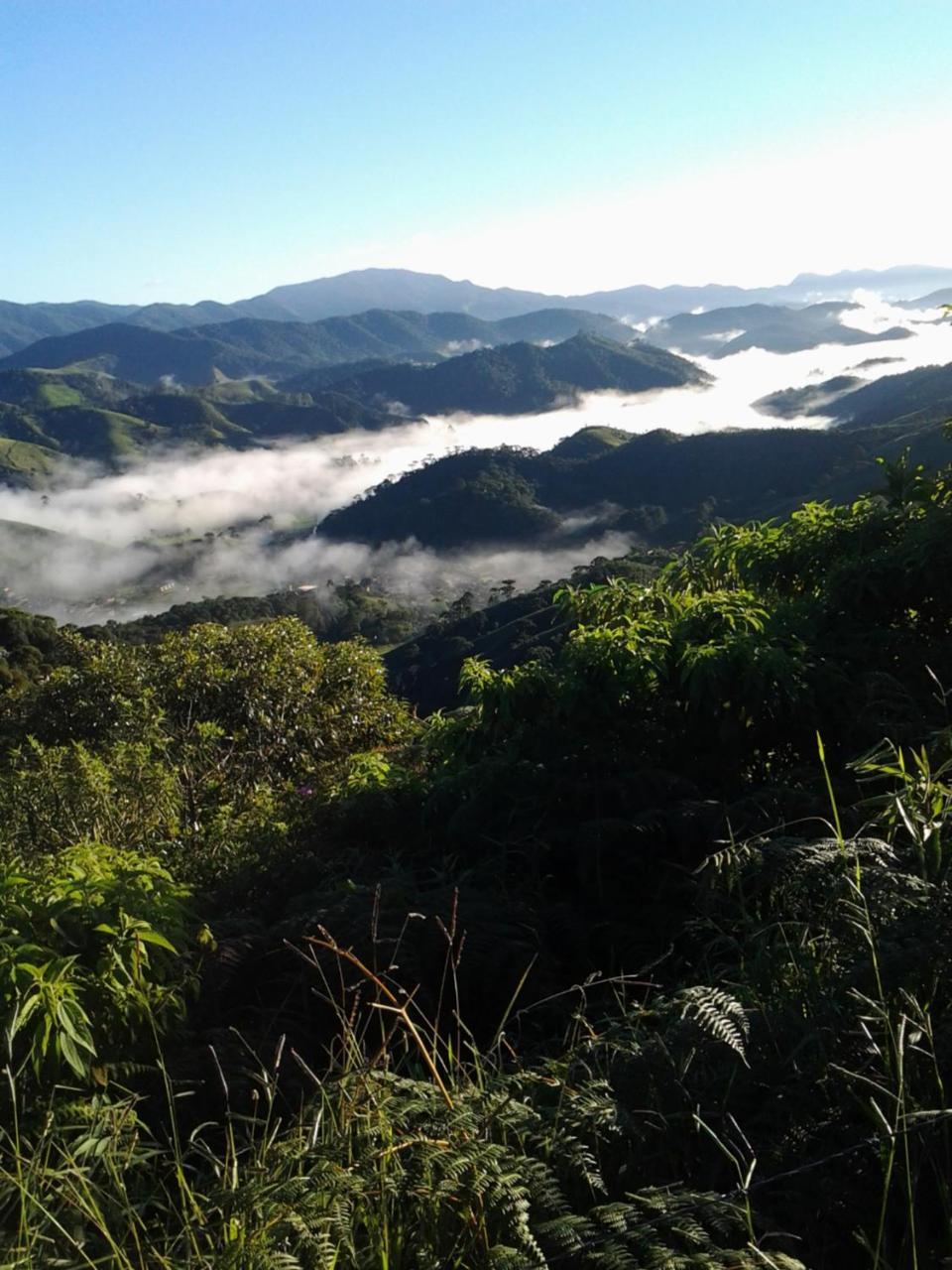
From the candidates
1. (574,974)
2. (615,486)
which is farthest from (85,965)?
(615,486)

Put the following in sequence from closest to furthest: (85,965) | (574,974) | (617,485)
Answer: (85,965) → (574,974) → (617,485)

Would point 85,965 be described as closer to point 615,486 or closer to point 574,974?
point 574,974

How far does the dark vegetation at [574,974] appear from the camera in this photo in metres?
1.66

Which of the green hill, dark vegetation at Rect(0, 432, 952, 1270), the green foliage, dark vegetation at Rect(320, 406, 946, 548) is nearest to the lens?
dark vegetation at Rect(0, 432, 952, 1270)

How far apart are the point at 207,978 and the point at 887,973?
78.5 inches

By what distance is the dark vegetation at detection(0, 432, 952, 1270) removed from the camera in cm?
166

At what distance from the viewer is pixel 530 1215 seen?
5.55 feet

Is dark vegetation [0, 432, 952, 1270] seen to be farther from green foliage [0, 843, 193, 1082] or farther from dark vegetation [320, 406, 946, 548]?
dark vegetation [320, 406, 946, 548]

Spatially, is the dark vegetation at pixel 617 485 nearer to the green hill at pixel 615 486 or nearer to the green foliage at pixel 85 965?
the green hill at pixel 615 486

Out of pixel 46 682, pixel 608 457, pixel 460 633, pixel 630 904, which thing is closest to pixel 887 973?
pixel 630 904

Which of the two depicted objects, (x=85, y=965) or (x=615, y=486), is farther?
(x=615, y=486)

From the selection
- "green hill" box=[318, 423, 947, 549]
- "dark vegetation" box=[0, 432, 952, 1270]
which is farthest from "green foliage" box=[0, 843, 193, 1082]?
"green hill" box=[318, 423, 947, 549]

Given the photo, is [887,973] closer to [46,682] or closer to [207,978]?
[207,978]

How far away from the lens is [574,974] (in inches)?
123
